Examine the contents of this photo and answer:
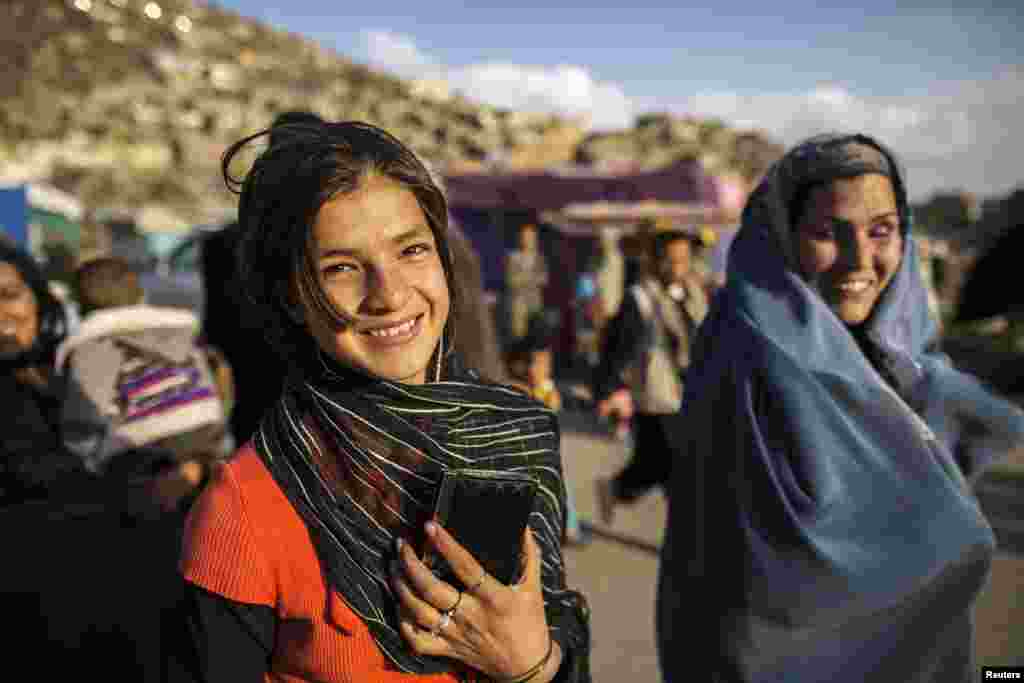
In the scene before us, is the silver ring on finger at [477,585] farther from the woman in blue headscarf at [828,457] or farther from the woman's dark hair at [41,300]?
the woman's dark hair at [41,300]

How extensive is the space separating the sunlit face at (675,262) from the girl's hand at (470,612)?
3562 mm

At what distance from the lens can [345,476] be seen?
3.99 ft

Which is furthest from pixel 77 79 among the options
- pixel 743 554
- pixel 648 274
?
pixel 743 554

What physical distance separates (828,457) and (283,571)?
1265 millimetres

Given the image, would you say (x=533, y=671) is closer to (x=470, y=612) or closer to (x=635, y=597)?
(x=470, y=612)

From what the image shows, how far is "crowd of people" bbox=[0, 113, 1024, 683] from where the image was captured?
3.93ft

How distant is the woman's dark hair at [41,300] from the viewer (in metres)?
3.01

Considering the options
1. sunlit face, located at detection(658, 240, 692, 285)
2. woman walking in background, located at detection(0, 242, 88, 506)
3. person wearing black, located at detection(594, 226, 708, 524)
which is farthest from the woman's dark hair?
sunlit face, located at detection(658, 240, 692, 285)

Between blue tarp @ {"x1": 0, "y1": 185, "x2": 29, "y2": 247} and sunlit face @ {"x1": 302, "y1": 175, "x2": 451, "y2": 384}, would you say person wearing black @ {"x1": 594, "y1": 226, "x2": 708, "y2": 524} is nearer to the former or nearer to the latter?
sunlit face @ {"x1": 302, "y1": 175, "x2": 451, "y2": 384}

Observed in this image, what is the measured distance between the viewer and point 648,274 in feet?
16.6

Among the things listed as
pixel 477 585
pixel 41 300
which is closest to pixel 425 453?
pixel 477 585

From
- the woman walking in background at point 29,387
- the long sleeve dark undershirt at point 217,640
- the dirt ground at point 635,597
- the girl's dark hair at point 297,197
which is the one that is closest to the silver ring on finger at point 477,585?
the long sleeve dark undershirt at point 217,640

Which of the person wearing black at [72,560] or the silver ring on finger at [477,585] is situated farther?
the person wearing black at [72,560]

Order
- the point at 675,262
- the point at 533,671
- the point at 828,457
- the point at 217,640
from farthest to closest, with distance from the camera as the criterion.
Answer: the point at 675,262 → the point at 828,457 → the point at 533,671 → the point at 217,640
